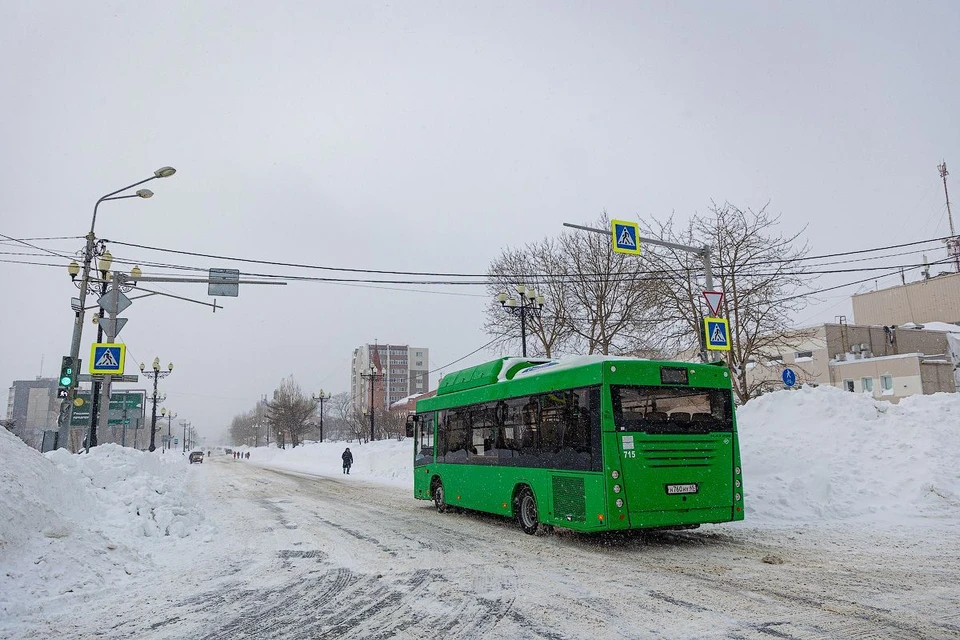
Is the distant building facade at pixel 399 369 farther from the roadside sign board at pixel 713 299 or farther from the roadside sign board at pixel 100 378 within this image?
the roadside sign board at pixel 713 299

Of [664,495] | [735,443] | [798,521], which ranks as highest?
[735,443]

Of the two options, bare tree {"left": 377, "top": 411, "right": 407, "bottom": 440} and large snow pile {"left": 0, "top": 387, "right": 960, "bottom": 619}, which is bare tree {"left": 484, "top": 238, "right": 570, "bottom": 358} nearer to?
large snow pile {"left": 0, "top": 387, "right": 960, "bottom": 619}

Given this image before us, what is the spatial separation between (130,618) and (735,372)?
2151 centimetres

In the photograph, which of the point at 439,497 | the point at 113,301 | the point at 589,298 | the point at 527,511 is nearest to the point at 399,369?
the point at 589,298

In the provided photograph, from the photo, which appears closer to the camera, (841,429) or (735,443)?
(735,443)

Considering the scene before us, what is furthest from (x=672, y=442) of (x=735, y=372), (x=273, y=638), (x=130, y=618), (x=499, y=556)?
(x=735, y=372)

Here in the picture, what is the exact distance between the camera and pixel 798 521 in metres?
11.8

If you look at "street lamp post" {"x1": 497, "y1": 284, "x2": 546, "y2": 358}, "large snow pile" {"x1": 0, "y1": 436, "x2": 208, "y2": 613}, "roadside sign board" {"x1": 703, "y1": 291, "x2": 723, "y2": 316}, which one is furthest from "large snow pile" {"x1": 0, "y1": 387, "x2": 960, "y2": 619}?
"street lamp post" {"x1": 497, "y1": 284, "x2": 546, "y2": 358}

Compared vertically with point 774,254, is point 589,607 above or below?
below

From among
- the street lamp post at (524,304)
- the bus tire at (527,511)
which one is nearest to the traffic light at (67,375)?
the bus tire at (527,511)

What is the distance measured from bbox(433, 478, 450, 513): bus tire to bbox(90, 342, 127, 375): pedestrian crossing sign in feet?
32.3

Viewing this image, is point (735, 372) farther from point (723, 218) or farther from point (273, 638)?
point (273, 638)

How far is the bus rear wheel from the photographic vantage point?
15008mm

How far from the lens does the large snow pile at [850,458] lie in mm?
12234
